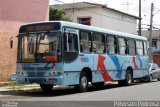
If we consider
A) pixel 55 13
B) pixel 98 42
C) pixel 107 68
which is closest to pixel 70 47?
pixel 98 42

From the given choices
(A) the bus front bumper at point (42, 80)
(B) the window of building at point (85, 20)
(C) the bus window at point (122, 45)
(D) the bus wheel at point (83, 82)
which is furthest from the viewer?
(B) the window of building at point (85, 20)

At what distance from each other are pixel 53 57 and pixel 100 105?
15.0 ft

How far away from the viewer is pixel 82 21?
4828 centimetres

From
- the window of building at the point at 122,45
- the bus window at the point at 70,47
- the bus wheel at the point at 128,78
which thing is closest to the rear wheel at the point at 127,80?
the bus wheel at the point at 128,78

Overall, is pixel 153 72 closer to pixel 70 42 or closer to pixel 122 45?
pixel 122 45

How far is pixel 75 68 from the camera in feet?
62.3

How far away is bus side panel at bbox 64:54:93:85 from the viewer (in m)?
18.4

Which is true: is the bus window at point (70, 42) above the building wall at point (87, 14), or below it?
below

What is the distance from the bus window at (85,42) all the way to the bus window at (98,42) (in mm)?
555

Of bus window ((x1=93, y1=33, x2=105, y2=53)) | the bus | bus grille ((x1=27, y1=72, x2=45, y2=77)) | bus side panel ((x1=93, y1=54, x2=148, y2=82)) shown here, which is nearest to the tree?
bus side panel ((x1=93, y1=54, x2=148, y2=82))

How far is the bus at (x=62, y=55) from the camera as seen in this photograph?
18.1 metres

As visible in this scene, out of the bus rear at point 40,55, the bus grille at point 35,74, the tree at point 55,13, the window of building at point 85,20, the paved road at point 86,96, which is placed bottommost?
the paved road at point 86,96

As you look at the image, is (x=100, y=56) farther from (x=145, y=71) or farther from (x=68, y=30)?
(x=145, y=71)

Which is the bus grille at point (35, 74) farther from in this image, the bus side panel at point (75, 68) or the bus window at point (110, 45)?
the bus window at point (110, 45)
